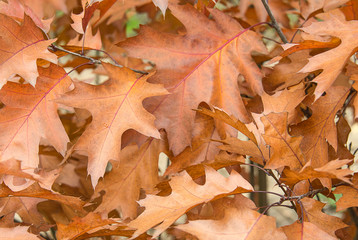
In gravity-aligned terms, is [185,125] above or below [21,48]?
below

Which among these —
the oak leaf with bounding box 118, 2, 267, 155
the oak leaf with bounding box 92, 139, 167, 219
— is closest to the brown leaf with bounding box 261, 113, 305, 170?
the oak leaf with bounding box 118, 2, 267, 155

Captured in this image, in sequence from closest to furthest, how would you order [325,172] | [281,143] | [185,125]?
[325,172], [281,143], [185,125]

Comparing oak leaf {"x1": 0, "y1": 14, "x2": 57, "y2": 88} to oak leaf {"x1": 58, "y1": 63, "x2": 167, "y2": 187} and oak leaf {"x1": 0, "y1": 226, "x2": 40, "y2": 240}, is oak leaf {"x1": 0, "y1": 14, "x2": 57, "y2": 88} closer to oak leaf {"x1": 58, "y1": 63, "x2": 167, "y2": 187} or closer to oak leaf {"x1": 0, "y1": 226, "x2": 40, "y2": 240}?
oak leaf {"x1": 58, "y1": 63, "x2": 167, "y2": 187}

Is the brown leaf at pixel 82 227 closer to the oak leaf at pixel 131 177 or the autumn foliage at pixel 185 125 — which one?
the autumn foliage at pixel 185 125

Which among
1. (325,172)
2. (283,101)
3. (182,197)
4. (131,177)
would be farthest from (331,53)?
(131,177)

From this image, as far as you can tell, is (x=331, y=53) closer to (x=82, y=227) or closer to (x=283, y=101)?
(x=283, y=101)

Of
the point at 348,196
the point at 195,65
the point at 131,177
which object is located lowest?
the point at 131,177

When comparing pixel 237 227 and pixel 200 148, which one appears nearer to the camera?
pixel 237 227
